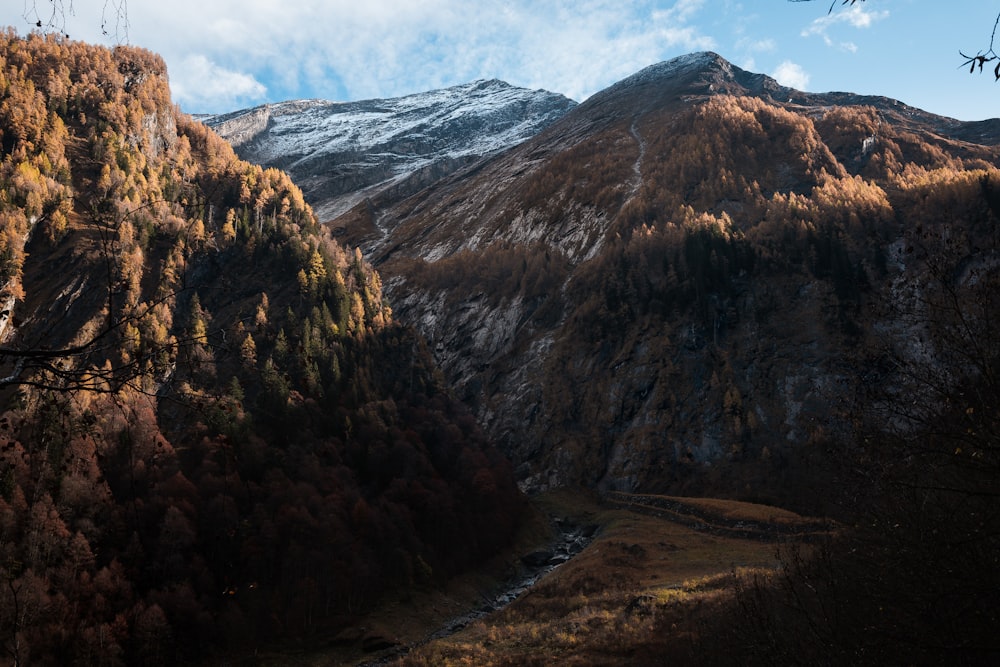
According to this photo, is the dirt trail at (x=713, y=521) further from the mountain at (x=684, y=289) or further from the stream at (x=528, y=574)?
the stream at (x=528, y=574)

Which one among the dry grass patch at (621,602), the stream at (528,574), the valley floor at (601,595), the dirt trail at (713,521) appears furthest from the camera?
the dirt trail at (713,521)

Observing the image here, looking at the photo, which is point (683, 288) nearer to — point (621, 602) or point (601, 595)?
point (601, 595)

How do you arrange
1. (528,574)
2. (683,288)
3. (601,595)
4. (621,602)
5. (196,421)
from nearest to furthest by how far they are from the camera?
(196,421), (621,602), (601,595), (528,574), (683,288)

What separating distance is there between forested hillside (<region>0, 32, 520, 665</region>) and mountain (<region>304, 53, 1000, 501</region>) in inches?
716

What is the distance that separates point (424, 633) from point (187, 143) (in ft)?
257

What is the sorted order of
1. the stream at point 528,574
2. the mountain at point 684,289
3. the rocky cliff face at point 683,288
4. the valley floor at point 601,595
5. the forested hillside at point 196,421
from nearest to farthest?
1. the valley floor at point 601,595
2. the forested hillside at point 196,421
3. the stream at point 528,574
4. the mountain at point 684,289
5. the rocky cliff face at point 683,288

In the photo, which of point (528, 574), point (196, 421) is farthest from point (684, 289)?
point (196, 421)

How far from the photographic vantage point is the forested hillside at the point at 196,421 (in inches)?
995

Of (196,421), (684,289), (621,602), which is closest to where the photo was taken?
(196,421)

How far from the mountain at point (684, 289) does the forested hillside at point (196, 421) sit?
18194 millimetres

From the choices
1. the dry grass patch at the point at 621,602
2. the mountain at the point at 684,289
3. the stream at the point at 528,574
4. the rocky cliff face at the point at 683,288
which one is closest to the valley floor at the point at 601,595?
the dry grass patch at the point at 621,602

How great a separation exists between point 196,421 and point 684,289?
276ft

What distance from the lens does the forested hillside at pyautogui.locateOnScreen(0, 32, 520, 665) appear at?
25.3 m

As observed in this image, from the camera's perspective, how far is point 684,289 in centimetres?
8388
